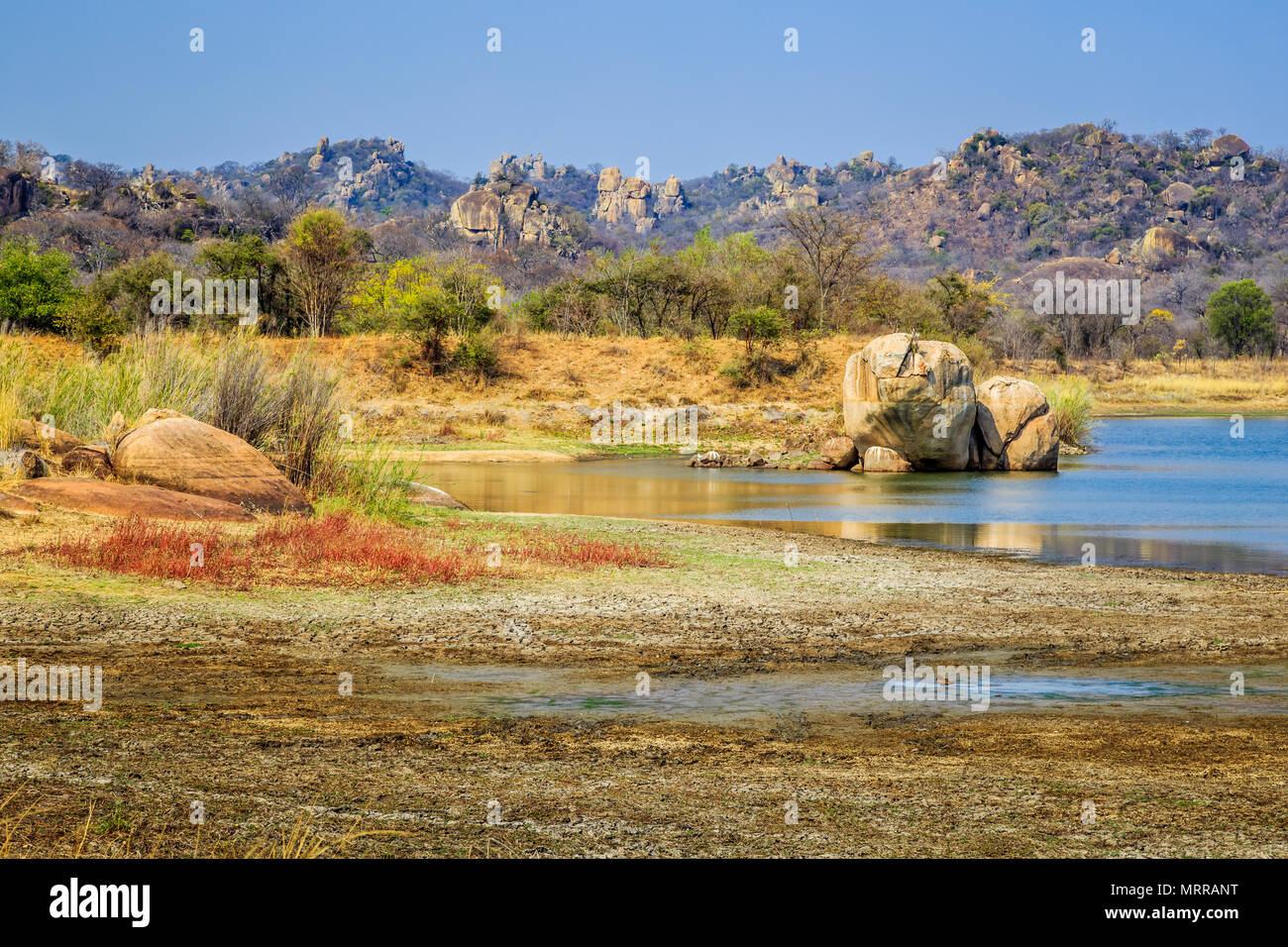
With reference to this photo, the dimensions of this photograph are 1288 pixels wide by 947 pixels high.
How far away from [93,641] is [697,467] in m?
23.9

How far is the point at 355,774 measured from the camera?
5148 mm

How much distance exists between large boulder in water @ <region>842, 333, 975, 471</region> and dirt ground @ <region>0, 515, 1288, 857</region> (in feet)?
57.9

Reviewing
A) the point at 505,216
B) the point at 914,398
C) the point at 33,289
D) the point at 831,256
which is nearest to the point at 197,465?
the point at 914,398

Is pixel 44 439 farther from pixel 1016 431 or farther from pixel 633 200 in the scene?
pixel 633 200

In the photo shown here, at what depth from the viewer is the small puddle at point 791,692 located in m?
6.76

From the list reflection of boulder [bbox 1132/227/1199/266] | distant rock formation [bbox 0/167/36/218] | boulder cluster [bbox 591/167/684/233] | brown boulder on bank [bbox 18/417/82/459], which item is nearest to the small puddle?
brown boulder on bank [bbox 18/417/82/459]

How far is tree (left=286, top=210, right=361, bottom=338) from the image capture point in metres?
46.2

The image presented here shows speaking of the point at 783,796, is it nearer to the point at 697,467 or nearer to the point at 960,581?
the point at 960,581

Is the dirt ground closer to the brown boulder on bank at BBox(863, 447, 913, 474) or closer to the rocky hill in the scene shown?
the brown boulder on bank at BBox(863, 447, 913, 474)

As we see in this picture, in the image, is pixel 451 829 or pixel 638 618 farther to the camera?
pixel 638 618

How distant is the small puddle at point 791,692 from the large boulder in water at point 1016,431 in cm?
→ 2264

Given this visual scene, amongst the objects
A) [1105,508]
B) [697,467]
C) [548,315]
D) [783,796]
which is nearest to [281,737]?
[783,796]
